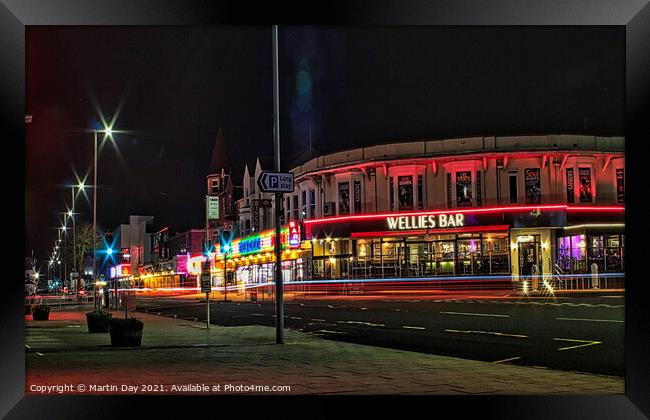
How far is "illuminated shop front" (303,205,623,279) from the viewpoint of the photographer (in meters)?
44.6

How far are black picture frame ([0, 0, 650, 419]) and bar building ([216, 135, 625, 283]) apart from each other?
109 ft

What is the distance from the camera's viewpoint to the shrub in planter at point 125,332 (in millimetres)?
16016

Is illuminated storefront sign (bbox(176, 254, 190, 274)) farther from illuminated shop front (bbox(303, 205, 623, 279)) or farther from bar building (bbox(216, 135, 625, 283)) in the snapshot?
illuminated shop front (bbox(303, 205, 623, 279))

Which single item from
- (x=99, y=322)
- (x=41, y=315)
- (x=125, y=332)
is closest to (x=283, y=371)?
(x=125, y=332)

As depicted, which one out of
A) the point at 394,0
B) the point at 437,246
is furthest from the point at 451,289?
the point at 394,0

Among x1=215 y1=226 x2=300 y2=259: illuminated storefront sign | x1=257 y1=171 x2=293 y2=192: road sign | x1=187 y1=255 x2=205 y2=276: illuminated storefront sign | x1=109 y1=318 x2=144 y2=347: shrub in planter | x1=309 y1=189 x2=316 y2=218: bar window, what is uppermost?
x1=309 y1=189 x2=316 y2=218: bar window

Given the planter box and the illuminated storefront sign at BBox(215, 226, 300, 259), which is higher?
the illuminated storefront sign at BBox(215, 226, 300, 259)

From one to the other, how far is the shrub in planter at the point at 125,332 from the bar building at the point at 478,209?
29624 millimetres

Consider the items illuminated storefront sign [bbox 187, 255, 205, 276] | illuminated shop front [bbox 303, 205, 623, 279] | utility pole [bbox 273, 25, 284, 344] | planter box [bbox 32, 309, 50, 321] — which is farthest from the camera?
illuminated storefront sign [bbox 187, 255, 205, 276]

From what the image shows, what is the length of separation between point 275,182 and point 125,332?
15.1ft

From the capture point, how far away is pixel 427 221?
46.9 m

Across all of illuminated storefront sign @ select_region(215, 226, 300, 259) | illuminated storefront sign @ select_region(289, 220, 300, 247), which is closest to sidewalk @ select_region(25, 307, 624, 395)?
illuminated storefront sign @ select_region(289, 220, 300, 247)

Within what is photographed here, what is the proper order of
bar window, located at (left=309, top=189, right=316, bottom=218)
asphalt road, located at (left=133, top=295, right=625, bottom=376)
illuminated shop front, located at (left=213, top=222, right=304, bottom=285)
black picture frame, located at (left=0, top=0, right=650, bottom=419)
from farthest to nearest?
1. bar window, located at (left=309, top=189, right=316, bottom=218)
2. illuminated shop front, located at (left=213, top=222, right=304, bottom=285)
3. asphalt road, located at (left=133, top=295, right=625, bottom=376)
4. black picture frame, located at (left=0, top=0, right=650, bottom=419)
